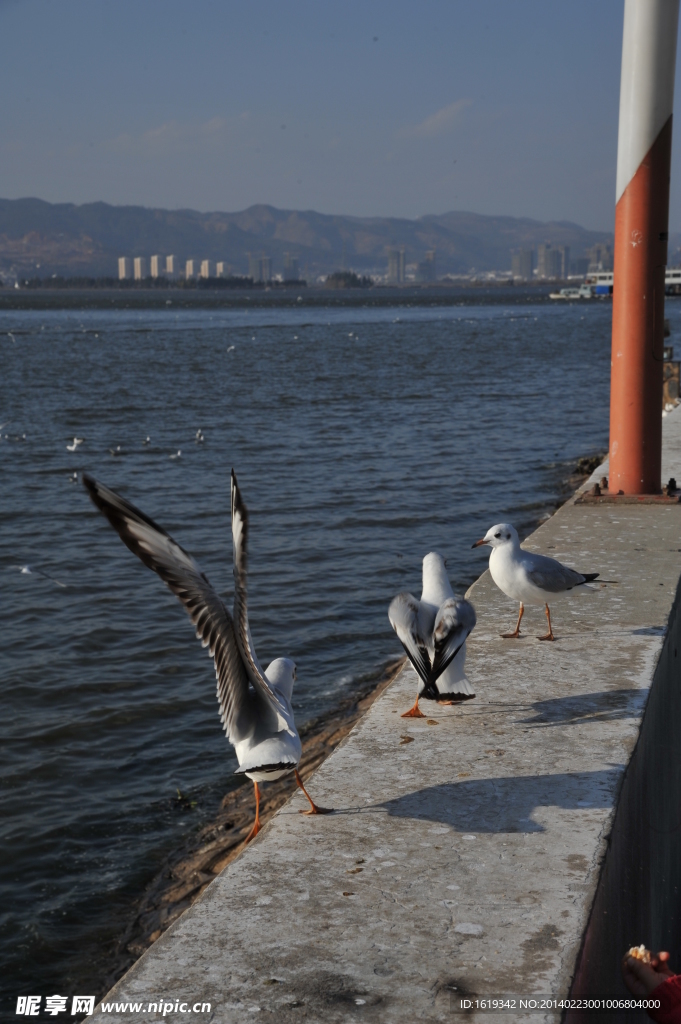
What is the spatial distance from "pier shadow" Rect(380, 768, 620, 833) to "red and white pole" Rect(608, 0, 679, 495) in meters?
4.41

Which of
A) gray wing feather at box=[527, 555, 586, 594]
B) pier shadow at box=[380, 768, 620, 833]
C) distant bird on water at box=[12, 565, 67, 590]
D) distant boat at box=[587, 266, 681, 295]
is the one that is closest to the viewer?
pier shadow at box=[380, 768, 620, 833]

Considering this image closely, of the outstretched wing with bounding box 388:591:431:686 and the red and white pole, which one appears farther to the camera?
the red and white pole

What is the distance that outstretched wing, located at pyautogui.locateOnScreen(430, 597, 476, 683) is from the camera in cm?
393

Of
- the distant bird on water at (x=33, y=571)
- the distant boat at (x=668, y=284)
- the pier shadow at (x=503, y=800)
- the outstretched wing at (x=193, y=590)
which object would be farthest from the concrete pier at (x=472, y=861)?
the distant boat at (x=668, y=284)

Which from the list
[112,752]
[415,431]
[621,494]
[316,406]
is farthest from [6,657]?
[316,406]

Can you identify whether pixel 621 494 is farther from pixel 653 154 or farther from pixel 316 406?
pixel 316 406

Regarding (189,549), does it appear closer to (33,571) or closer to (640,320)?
(33,571)

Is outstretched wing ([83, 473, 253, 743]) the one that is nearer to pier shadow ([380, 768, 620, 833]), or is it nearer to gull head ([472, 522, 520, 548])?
pier shadow ([380, 768, 620, 833])

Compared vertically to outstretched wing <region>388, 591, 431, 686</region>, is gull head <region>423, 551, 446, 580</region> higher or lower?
higher

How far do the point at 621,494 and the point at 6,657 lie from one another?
556cm

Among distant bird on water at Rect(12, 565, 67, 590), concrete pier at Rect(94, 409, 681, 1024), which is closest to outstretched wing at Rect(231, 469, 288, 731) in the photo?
concrete pier at Rect(94, 409, 681, 1024)

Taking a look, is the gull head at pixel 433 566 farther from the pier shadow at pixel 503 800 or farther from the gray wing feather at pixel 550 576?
the pier shadow at pixel 503 800

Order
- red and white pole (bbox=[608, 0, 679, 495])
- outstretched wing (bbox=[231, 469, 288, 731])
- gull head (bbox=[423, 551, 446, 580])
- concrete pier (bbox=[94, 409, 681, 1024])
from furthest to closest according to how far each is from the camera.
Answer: red and white pole (bbox=[608, 0, 679, 495]) < gull head (bbox=[423, 551, 446, 580]) < outstretched wing (bbox=[231, 469, 288, 731]) < concrete pier (bbox=[94, 409, 681, 1024])

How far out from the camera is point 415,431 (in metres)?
23.1
